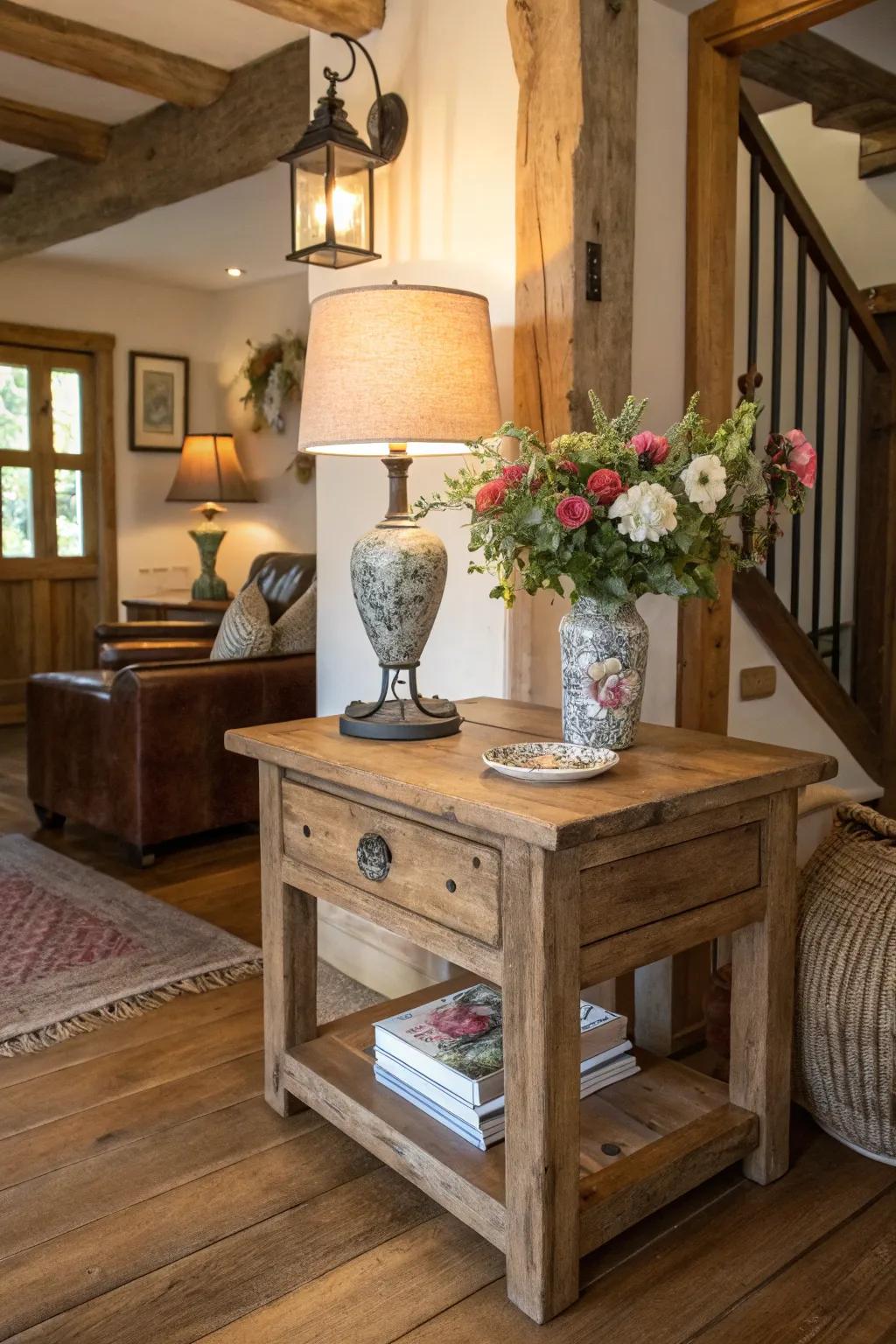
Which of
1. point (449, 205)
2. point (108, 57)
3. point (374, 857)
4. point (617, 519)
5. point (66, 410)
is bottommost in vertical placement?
point (374, 857)

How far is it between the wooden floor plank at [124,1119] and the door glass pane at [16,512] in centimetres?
454

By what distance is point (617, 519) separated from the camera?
5.58 ft

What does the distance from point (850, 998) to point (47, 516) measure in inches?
216

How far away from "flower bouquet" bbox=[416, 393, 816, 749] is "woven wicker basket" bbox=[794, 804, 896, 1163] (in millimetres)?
486

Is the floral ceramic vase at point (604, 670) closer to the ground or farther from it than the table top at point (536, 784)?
farther from it

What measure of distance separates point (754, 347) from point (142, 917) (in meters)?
2.23

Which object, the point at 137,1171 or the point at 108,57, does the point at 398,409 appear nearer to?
the point at 137,1171

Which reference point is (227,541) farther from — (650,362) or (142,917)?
(650,362)

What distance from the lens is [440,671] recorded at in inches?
99.7

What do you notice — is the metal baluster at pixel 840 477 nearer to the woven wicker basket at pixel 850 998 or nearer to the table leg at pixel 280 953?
the woven wicker basket at pixel 850 998

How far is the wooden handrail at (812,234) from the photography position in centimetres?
279

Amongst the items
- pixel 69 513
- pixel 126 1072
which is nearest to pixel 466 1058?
pixel 126 1072

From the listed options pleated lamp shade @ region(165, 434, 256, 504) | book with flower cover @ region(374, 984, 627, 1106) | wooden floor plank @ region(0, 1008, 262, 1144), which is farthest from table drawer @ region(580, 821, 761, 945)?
pleated lamp shade @ region(165, 434, 256, 504)

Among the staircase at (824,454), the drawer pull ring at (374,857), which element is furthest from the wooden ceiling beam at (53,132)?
the drawer pull ring at (374,857)
